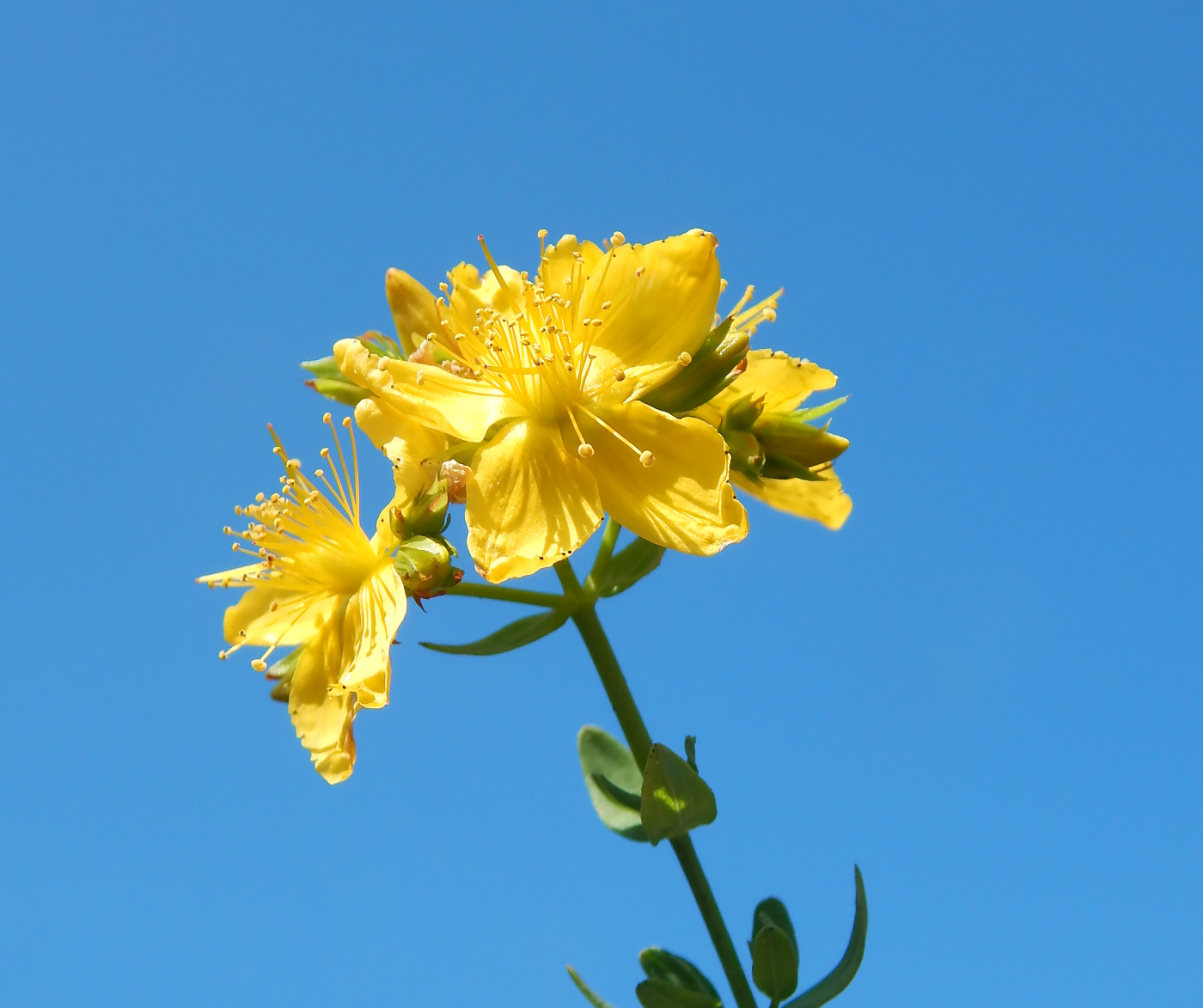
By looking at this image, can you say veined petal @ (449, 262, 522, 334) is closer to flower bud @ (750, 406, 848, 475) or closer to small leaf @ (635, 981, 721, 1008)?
flower bud @ (750, 406, 848, 475)

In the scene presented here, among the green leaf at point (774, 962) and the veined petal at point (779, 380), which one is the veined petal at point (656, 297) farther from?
the green leaf at point (774, 962)

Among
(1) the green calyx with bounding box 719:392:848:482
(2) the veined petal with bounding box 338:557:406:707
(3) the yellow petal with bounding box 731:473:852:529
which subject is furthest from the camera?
(3) the yellow petal with bounding box 731:473:852:529

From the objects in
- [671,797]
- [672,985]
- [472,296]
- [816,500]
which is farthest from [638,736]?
[472,296]

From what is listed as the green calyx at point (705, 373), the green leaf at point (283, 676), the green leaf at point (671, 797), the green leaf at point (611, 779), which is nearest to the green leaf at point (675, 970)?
the green leaf at point (611, 779)

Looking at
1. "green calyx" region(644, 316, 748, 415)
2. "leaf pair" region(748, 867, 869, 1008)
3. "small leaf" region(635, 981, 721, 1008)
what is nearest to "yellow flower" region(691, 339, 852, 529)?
"green calyx" region(644, 316, 748, 415)

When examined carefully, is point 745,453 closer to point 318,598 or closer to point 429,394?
point 429,394

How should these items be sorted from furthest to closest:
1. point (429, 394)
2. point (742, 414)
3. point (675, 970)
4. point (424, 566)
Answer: point (675, 970) → point (742, 414) → point (429, 394) → point (424, 566)

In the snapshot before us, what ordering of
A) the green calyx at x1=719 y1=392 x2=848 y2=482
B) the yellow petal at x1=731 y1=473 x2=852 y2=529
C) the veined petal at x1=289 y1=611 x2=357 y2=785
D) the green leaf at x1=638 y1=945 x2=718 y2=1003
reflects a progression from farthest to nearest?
1. the yellow petal at x1=731 y1=473 x2=852 y2=529
2. the green leaf at x1=638 y1=945 x2=718 y2=1003
3. the green calyx at x1=719 y1=392 x2=848 y2=482
4. the veined petal at x1=289 y1=611 x2=357 y2=785

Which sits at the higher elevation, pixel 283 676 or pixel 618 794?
pixel 283 676

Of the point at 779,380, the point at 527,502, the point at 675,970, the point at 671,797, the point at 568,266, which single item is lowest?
the point at 675,970
